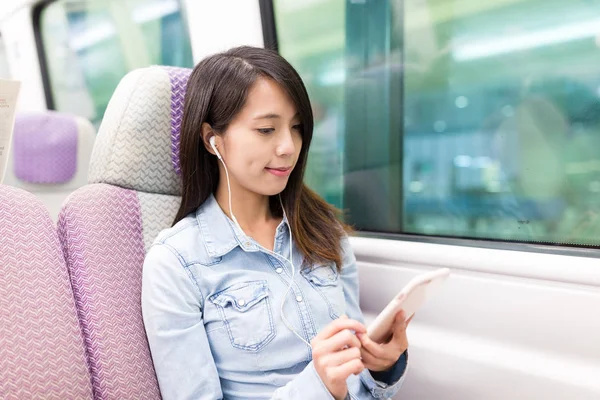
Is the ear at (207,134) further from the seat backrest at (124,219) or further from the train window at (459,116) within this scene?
the train window at (459,116)

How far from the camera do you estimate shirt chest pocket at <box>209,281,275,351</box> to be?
101 centimetres

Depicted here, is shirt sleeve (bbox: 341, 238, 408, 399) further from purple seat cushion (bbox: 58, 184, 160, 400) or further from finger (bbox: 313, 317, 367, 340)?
purple seat cushion (bbox: 58, 184, 160, 400)

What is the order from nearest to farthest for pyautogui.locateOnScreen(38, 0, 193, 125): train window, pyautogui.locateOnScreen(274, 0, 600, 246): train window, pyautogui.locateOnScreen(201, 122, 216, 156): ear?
1. pyautogui.locateOnScreen(201, 122, 216, 156): ear
2. pyautogui.locateOnScreen(274, 0, 600, 246): train window
3. pyautogui.locateOnScreen(38, 0, 193, 125): train window

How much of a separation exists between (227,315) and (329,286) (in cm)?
24

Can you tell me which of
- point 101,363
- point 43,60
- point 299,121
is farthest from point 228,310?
point 43,60

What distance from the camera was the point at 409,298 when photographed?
81cm

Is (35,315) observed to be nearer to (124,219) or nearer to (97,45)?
(124,219)

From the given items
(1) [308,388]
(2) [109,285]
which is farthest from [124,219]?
(1) [308,388]

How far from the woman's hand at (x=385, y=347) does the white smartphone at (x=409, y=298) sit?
1 cm

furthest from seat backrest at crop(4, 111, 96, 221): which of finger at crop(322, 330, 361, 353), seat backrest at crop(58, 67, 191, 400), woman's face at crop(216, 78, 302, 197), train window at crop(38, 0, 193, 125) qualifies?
finger at crop(322, 330, 361, 353)

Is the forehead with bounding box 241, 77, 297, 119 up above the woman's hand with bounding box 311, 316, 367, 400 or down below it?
above

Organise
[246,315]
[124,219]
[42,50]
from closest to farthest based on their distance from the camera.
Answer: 1. [246,315]
2. [124,219]
3. [42,50]

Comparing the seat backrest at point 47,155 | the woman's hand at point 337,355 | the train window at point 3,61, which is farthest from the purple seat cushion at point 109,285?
the train window at point 3,61

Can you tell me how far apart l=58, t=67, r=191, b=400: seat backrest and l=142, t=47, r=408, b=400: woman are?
0.06 m
